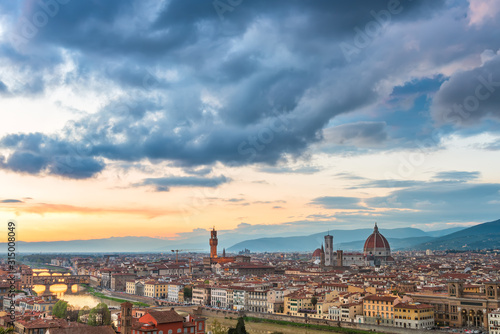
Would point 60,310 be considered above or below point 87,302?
above

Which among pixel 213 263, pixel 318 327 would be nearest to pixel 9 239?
pixel 318 327

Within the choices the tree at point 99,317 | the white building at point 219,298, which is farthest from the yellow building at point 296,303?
the tree at point 99,317

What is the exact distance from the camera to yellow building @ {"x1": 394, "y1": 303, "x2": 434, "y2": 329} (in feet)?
142

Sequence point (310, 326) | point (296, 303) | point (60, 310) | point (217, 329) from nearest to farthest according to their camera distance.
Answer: point (217, 329) → point (60, 310) → point (310, 326) → point (296, 303)

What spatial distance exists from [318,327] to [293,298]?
22.5 feet

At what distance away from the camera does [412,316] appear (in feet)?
142

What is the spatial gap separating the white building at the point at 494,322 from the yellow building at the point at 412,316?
4616mm

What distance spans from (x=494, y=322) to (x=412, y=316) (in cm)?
579

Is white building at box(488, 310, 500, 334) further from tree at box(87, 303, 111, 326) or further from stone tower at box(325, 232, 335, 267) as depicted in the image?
stone tower at box(325, 232, 335, 267)

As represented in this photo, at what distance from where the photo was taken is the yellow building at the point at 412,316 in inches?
1700

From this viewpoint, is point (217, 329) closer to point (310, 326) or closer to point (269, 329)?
point (269, 329)

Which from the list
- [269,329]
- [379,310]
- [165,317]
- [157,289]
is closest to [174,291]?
[157,289]

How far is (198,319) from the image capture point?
1318 inches

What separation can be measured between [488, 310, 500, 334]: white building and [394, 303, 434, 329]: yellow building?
462cm
